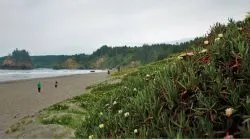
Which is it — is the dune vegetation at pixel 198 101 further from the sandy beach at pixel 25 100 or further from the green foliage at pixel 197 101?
the sandy beach at pixel 25 100

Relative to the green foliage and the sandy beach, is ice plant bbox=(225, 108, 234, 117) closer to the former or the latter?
the green foliage

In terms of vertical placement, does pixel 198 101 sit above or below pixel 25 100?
above

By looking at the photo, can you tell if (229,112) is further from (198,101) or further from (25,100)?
(25,100)

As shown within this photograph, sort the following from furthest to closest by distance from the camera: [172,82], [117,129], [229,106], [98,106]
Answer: [98,106]
[117,129]
[172,82]
[229,106]

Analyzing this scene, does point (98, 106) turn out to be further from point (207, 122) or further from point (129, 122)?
point (207, 122)

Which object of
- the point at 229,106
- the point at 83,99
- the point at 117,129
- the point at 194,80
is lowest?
the point at 83,99

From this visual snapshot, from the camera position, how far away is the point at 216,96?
5.13m

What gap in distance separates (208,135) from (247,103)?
68cm

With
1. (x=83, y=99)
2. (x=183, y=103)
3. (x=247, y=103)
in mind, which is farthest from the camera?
(x=83, y=99)

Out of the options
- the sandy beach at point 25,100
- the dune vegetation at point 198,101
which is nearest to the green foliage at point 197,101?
the dune vegetation at point 198,101

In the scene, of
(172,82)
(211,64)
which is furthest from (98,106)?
(211,64)

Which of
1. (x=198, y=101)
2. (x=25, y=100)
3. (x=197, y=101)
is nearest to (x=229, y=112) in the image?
(x=198, y=101)

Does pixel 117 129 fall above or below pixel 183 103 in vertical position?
below

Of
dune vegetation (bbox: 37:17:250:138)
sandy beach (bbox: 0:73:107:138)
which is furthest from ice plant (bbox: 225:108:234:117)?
sandy beach (bbox: 0:73:107:138)
